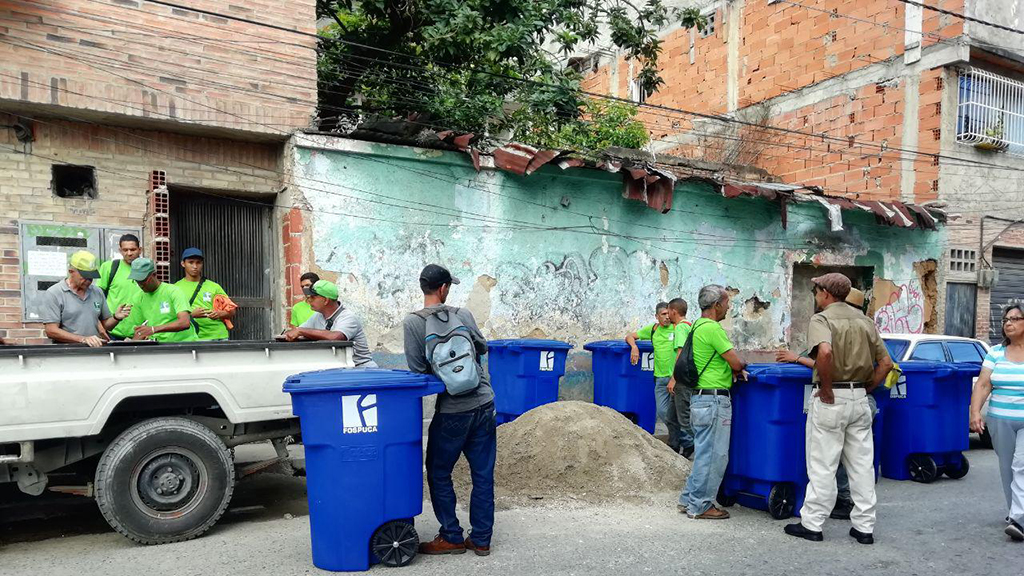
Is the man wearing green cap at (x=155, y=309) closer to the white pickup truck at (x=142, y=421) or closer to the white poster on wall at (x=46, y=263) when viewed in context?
the white pickup truck at (x=142, y=421)

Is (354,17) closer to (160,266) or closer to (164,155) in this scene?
(164,155)

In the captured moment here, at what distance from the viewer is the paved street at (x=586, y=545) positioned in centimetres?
444

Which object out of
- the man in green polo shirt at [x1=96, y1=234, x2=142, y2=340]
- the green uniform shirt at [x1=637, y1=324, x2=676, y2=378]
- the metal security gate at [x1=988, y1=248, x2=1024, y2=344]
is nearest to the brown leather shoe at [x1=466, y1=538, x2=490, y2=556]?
the green uniform shirt at [x1=637, y1=324, x2=676, y2=378]

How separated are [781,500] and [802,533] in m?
0.49

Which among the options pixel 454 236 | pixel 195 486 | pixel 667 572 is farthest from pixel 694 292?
pixel 195 486

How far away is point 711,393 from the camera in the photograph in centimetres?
543

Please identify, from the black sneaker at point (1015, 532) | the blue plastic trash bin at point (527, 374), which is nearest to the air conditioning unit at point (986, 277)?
the blue plastic trash bin at point (527, 374)

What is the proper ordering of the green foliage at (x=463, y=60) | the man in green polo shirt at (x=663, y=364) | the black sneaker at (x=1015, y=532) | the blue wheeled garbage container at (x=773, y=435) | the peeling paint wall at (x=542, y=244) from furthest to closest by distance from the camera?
the green foliage at (x=463, y=60)
the peeling paint wall at (x=542, y=244)
the man in green polo shirt at (x=663, y=364)
the blue wheeled garbage container at (x=773, y=435)
the black sneaker at (x=1015, y=532)

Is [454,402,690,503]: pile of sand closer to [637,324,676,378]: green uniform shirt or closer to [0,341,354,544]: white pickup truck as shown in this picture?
[637,324,676,378]: green uniform shirt

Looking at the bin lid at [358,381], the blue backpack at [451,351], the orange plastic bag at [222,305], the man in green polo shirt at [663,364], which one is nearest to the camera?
the bin lid at [358,381]

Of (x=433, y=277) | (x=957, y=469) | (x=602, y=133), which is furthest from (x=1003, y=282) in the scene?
(x=433, y=277)

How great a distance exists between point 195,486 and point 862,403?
14.9 ft

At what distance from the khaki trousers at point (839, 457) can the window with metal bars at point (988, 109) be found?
11342 millimetres

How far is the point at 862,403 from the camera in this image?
501 centimetres
